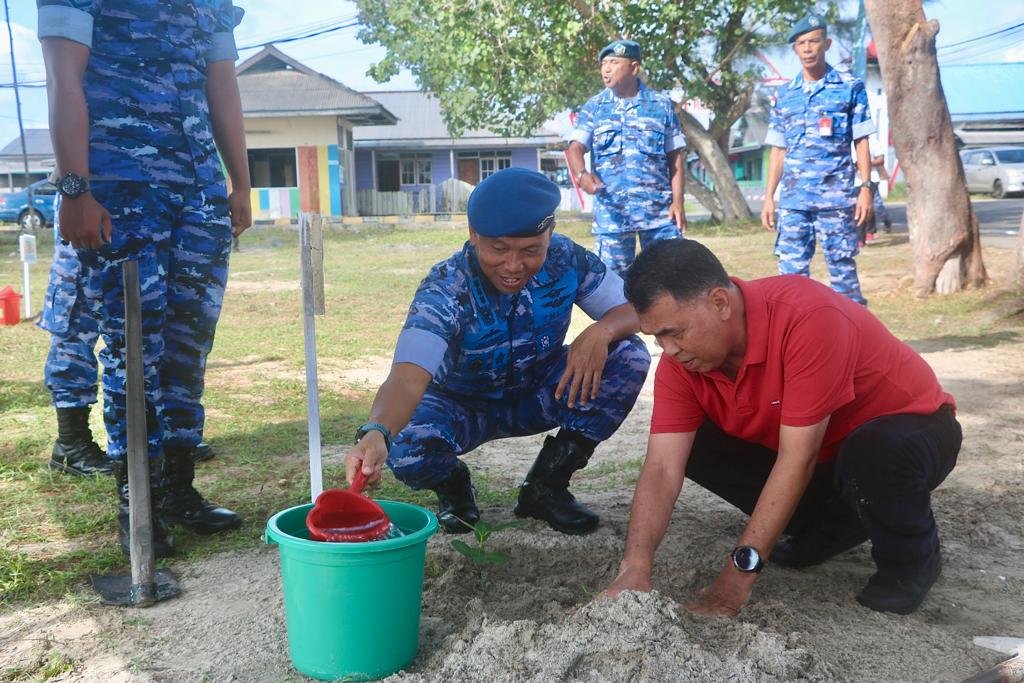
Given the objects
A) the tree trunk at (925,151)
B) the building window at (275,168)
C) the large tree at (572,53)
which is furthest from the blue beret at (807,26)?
the building window at (275,168)

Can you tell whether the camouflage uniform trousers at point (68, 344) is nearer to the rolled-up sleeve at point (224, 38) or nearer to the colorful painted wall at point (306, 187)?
the rolled-up sleeve at point (224, 38)

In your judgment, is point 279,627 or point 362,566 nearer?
point 362,566

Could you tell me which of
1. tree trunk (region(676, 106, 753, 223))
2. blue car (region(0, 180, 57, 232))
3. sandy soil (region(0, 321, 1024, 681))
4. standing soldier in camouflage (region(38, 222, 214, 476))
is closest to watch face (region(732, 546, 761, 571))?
sandy soil (region(0, 321, 1024, 681))

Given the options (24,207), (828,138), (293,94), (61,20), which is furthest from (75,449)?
(24,207)

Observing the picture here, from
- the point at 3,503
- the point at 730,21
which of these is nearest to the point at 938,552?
the point at 3,503

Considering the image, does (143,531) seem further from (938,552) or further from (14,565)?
(938,552)

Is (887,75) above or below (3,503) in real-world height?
above

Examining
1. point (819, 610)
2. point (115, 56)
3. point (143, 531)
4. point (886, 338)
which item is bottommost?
point (819, 610)

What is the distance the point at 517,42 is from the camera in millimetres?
16078

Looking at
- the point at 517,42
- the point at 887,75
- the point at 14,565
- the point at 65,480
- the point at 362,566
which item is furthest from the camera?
the point at 517,42

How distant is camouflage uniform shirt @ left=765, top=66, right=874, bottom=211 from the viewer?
6094 millimetres

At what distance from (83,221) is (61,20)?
572 mm

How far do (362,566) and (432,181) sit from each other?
30818 mm

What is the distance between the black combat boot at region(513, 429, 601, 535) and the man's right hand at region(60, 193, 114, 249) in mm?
1575
